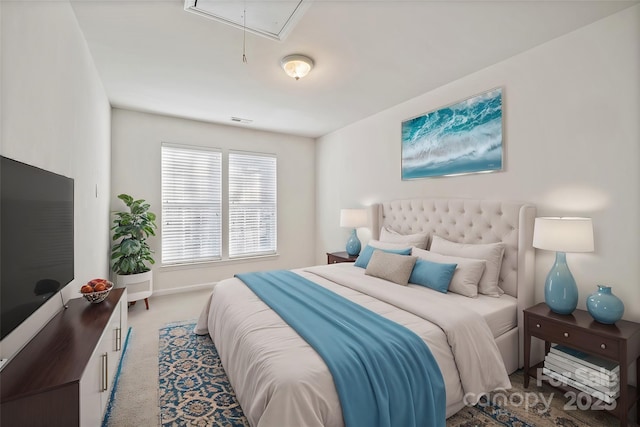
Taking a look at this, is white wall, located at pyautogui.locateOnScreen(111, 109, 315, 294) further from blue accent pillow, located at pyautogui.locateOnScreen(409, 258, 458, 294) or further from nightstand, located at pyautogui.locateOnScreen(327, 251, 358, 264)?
blue accent pillow, located at pyautogui.locateOnScreen(409, 258, 458, 294)

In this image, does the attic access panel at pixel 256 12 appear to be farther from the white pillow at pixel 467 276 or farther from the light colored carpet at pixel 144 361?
the light colored carpet at pixel 144 361

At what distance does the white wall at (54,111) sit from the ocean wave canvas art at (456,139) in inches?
132

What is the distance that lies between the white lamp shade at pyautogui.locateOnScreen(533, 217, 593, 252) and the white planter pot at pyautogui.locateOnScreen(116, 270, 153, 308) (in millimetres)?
4276

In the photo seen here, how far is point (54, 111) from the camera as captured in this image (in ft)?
5.98

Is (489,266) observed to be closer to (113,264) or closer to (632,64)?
(632,64)

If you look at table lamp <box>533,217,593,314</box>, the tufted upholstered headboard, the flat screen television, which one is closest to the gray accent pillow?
the tufted upholstered headboard

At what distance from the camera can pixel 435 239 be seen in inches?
124

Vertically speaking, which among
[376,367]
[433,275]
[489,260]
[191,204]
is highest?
[191,204]

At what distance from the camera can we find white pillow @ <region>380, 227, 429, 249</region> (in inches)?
131

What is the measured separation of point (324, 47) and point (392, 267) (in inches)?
83.2

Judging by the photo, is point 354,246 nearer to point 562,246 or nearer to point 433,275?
point 433,275

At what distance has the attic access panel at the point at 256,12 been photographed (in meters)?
1.93

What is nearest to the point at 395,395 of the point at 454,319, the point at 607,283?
the point at 454,319

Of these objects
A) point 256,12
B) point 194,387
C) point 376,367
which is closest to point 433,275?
point 376,367
